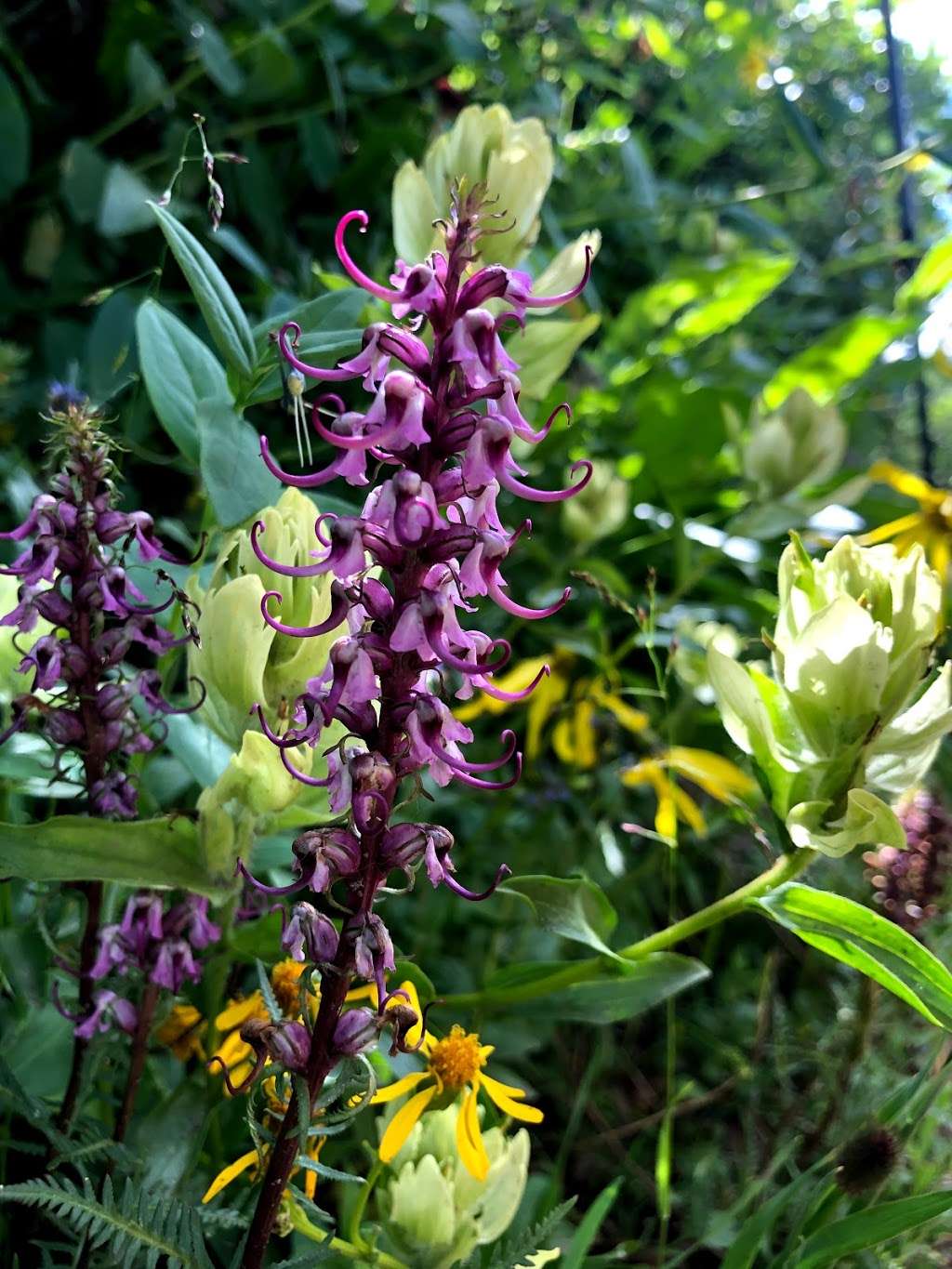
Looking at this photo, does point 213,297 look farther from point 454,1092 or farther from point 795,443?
point 795,443

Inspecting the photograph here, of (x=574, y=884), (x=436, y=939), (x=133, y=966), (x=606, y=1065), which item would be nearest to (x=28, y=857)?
(x=133, y=966)

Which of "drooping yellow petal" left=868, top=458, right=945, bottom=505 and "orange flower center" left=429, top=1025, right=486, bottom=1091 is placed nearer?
"orange flower center" left=429, top=1025, right=486, bottom=1091

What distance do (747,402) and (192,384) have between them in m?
0.58

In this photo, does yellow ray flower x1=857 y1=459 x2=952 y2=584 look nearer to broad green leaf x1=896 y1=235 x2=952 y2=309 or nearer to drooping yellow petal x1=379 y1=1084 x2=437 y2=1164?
broad green leaf x1=896 y1=235 x2=952 y2=309

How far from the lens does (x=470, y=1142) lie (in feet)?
1.11

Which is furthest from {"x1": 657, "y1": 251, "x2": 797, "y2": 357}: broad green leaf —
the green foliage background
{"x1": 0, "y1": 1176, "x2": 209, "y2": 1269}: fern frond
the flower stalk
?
{"x1": 0, "y1": 1176, "x2": 209, "y2": 1269}: fern frond

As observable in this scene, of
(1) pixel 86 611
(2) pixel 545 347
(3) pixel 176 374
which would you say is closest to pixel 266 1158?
(1) pixel 86 611

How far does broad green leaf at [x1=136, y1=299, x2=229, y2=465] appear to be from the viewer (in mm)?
372

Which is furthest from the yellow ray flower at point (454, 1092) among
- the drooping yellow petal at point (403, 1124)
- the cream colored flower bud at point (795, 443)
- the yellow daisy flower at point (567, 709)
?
the cream colored flower bud at point (795, 443)

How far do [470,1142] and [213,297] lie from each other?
28 cm

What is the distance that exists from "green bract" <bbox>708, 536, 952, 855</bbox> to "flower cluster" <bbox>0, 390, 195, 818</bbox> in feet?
0.63

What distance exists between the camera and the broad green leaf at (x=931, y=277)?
0.82m

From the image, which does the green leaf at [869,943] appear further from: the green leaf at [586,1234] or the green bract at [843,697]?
the green leaf at [586,1234]

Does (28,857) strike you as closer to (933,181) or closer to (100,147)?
(100,147)
